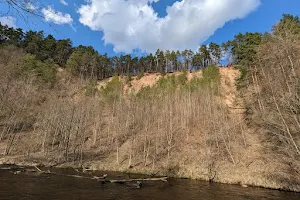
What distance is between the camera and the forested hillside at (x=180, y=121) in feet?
65.8

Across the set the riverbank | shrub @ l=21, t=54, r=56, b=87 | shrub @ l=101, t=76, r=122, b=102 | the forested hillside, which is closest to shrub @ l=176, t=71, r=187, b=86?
the forested hillside

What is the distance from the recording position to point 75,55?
7031 centimetres

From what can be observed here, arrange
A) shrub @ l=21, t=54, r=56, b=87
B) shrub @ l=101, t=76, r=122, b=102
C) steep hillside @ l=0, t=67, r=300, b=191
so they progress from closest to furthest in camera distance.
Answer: steep hillside @ l=0, t=67, r=300, b=191, shrub @ l=101, t=76, r=122, b=102, shrub @ l=21, t=54, r=56, b=87

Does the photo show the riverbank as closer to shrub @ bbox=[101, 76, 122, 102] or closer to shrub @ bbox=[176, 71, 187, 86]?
shrub @ bbox=[101, 76, 122, 102]

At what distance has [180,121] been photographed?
40.2 m

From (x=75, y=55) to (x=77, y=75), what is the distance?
7050 mm

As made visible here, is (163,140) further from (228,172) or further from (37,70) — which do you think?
(37,70)

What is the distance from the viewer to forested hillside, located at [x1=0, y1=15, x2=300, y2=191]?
65.8 feet

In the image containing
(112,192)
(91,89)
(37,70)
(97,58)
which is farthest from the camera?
(97,58)

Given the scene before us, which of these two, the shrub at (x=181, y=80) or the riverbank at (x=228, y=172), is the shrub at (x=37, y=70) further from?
the riverbank at (x=228, y=172)

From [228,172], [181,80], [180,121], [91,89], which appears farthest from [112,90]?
[228,172]

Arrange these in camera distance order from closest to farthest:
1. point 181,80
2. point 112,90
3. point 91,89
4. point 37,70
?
point 181,80, point 112,90, point 91,89, point 37,70

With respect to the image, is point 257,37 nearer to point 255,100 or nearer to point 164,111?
point 255,100

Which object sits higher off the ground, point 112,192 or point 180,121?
point 180,121
